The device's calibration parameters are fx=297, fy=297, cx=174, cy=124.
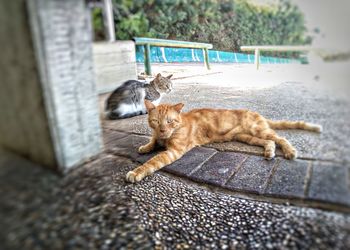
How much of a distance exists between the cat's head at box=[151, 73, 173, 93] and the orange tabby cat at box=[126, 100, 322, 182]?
0.26ft

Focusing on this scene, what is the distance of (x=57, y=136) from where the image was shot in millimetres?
729

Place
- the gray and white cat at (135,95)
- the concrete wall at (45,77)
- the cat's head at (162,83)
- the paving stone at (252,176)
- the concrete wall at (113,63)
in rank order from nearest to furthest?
the concrete wall at (45,77)
the concrete wall at (113,63)
the gray and white cat at (135,95)
the paving stone at (252,176)
the cat's head at (162,83)

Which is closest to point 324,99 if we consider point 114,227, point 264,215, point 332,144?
point 332,144

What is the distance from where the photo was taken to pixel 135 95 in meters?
1.33

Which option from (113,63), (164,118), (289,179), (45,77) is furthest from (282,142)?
(45,77)

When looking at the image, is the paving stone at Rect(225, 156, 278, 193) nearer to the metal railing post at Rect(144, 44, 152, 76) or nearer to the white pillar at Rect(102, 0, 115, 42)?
the metal railing post at Rect(144, 44, 152, 76)

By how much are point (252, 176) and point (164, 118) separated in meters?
0.50

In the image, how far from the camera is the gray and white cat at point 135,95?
44.8 inches

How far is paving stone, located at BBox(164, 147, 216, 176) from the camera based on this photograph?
4.59 feet

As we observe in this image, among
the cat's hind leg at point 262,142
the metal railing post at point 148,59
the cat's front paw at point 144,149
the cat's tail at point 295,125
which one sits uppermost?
the metal railing post at point 148,59

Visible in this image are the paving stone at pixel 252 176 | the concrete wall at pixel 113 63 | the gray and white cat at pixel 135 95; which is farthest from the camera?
the paving stone at pixel 252 176

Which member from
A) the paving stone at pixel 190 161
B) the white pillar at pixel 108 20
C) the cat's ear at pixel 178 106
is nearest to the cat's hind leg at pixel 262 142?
the paving stone at pixel 190 161

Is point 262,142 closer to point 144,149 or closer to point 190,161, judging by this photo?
point 190,161

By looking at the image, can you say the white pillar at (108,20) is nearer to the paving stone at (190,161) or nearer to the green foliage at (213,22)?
the green foliage at (213,22)
